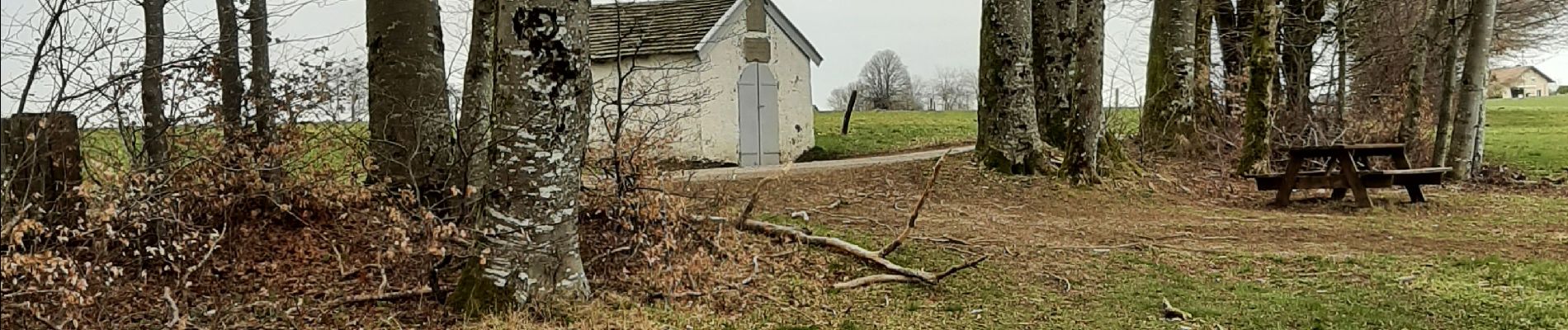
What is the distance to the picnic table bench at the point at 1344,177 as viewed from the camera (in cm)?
995

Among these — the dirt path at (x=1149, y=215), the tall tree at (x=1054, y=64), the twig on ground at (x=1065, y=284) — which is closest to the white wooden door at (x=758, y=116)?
the dirt path at (x=1149, y=215)

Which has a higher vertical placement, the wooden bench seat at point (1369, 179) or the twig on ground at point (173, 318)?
the wooden bench seat at point (1369, 179)

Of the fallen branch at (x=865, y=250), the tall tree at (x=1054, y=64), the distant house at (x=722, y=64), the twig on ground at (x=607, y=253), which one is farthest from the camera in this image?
the distant house at (x=722, y=64)

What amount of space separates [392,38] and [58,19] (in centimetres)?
293

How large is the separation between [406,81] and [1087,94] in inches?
277

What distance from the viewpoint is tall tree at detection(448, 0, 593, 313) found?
5.20 meters

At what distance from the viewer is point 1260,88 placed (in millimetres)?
12805

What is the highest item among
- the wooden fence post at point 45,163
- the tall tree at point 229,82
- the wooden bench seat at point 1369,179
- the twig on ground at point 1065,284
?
the tall tree at point 229,82

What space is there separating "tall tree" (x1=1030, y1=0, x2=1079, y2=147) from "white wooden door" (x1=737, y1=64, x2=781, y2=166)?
22.8 ft

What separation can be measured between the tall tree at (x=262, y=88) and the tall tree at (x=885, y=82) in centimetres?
3685

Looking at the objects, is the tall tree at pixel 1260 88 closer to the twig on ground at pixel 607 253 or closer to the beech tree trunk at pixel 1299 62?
the beech tree trunk at pixel 1299 62

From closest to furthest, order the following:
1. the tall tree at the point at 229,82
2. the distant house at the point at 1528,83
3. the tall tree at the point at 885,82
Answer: the tall tree at the point at 229,82, the tall tree at the point at 885,82, the distant house at the point at 1528,83

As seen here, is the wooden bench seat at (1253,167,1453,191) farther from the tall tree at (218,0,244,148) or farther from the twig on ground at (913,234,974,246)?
the tall tree at (218,0,244,148)

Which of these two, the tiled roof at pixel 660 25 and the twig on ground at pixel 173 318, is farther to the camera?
the tiled roof at pixel 660 25
